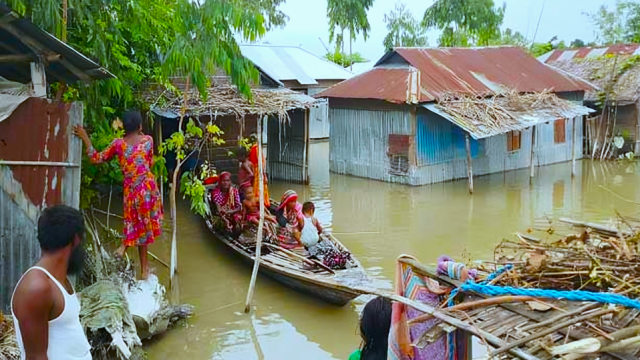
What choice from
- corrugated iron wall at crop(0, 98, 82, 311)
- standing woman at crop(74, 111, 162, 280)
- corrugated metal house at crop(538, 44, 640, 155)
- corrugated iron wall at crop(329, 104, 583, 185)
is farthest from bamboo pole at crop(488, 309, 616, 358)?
corrugated metal house at crop(538, 44, 640, 155)

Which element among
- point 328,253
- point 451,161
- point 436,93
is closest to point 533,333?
point 328,253

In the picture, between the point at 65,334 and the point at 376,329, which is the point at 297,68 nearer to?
the point at 376,329

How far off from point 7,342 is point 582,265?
13.1 feet

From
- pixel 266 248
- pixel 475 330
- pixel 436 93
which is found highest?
pixel 436 93

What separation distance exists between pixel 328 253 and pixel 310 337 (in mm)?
1345

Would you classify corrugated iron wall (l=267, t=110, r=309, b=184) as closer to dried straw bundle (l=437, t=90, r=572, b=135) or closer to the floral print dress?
dried straw bundle (l=437, t=90, r=572, b=135)

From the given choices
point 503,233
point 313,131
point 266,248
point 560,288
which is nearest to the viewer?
point 560,288

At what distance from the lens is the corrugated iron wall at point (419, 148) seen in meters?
16.3

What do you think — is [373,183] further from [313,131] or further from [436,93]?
[313,131]

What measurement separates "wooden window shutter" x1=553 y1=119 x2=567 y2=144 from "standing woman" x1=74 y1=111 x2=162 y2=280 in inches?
624

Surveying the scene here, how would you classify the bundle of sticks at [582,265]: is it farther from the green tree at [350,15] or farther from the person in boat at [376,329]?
the green tree at [350,15]

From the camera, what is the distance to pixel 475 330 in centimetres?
259

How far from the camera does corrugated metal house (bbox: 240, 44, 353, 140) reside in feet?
70.5

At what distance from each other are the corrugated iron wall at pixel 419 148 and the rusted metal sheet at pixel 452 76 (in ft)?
2.01
